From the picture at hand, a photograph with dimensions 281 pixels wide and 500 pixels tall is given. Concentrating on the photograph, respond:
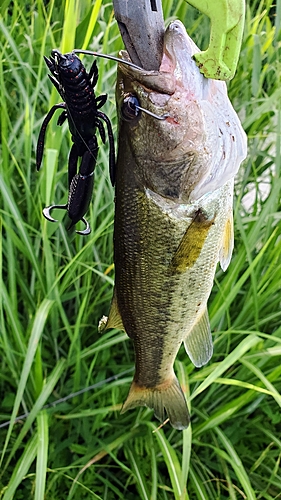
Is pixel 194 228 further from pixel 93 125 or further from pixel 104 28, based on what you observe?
pixel 104 28

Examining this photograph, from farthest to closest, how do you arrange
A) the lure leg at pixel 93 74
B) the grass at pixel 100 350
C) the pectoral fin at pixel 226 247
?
the grass at pixel 100 350, the pectoral fin at pixel 226 247, the lure leg at pixel 93 74

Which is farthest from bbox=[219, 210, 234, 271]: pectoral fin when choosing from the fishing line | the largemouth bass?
the fishing line

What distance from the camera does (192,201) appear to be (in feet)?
2.13

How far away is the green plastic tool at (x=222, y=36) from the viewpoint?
18.0 inches

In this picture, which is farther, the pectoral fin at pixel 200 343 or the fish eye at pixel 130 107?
the pectoral fin at pixel 200 343

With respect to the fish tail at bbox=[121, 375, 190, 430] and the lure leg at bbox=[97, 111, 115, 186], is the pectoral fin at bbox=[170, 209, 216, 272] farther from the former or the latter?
the fish tail at bbox=[121, 375, 190, 430]

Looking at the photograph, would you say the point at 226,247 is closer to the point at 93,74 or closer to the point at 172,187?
the point at 172,187

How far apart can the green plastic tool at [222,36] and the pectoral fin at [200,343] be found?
0.44m

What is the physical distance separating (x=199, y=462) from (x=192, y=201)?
954mm

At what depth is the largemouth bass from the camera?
1.89ft

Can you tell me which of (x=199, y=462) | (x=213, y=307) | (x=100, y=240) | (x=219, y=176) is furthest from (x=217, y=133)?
(x=199, y=462)

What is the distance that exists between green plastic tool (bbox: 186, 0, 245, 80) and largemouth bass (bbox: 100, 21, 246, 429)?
38 millimetres

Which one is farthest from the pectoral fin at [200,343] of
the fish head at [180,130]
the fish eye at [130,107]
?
the fish eye at [130,107]

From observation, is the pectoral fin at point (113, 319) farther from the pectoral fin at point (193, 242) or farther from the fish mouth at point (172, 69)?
the fish mouth at point (172, 69)
